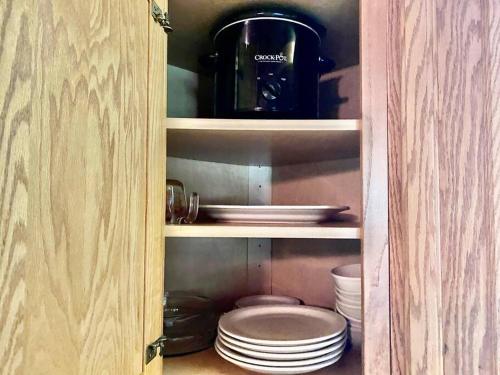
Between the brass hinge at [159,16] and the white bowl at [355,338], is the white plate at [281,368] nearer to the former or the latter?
the white bowl at [355,338]

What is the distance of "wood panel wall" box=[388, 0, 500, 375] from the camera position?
0.62 metres

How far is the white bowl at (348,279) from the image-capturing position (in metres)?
0.86

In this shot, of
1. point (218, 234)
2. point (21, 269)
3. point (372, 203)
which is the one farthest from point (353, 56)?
point (21, 269)

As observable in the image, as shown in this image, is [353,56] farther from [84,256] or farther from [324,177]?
[84,256]

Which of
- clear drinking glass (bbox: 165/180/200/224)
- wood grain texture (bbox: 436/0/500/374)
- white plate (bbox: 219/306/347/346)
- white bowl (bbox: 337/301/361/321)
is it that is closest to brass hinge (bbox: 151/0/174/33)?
clear drinking glass (bbox: 165/180/200/224)

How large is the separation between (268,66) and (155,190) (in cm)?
31

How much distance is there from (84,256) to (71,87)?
0.20m

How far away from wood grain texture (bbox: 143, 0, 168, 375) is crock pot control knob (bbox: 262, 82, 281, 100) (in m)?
0.18

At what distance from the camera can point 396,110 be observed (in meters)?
0.67

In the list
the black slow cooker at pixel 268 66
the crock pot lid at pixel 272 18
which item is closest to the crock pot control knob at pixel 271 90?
the black slow cooker at pixel 268 66

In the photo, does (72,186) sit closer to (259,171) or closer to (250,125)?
(250,125)

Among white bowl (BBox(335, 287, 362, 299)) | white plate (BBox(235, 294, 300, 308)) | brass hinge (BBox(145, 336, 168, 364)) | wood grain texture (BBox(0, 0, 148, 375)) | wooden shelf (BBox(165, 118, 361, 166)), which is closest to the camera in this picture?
wood grain texture (BBox(0, 0, 148, 375))

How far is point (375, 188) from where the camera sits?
0.67 metres

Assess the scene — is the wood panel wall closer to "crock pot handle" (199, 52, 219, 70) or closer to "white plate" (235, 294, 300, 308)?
"crock pot handle" (199, 52, 219, 70)
